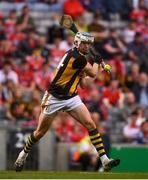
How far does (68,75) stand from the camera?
51.7 ft

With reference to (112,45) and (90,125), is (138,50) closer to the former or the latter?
(112,45)

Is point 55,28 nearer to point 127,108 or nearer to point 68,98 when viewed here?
point 127,108

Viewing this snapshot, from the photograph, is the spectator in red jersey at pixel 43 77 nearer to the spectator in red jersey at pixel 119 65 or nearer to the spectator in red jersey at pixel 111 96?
the spectator in red jersey at pixel 111 96

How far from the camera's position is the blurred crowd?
21859 millimetres

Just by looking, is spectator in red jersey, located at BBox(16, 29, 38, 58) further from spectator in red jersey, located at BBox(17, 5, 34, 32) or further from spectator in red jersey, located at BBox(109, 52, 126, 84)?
spectator in red jersey, located at BBox(109, 52, 126, 84)

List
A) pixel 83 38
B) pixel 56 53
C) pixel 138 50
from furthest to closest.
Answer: pixel 138 50 → pixel 56 53 → pixel 83 38

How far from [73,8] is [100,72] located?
9.65ft

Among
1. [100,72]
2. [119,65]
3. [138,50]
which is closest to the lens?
[100,72]

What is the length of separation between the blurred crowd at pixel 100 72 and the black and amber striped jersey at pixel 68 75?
4.88 meters

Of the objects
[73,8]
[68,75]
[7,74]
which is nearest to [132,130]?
[7,74]

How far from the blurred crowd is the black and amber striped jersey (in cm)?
488

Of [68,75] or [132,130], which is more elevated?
[68,75]

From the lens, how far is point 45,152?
21141 mm

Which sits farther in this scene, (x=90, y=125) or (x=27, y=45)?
(x=27, y=45)
